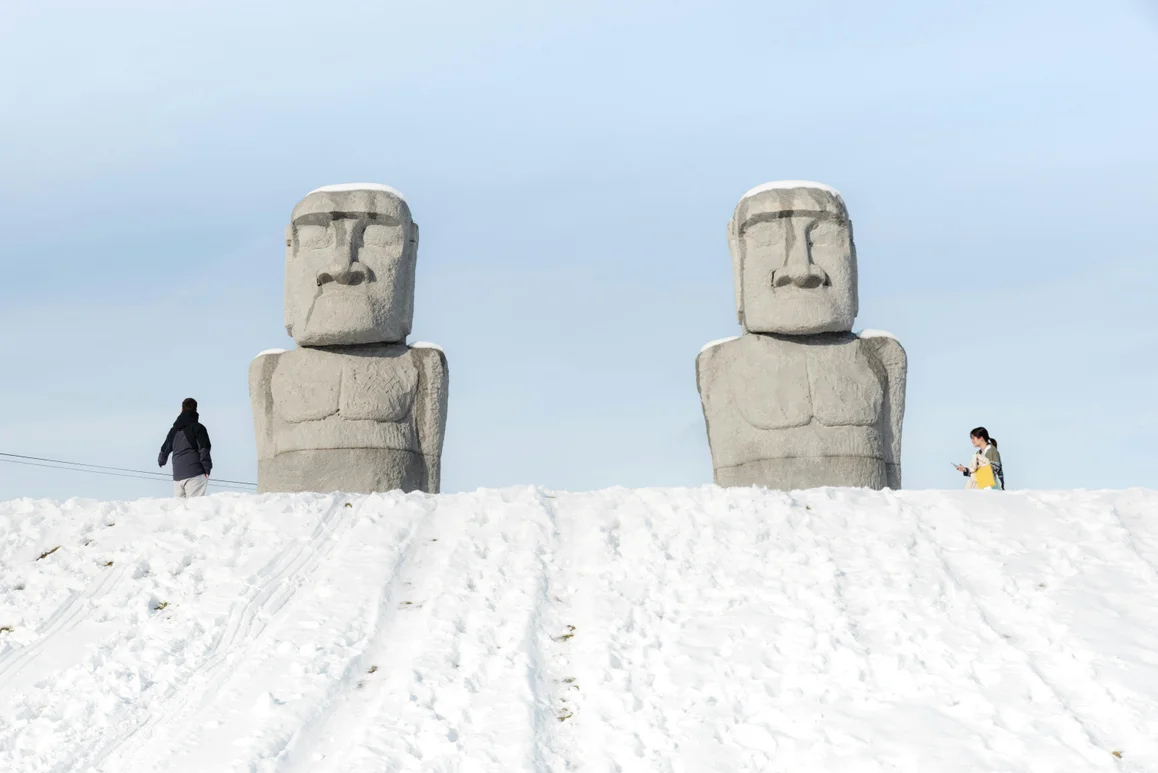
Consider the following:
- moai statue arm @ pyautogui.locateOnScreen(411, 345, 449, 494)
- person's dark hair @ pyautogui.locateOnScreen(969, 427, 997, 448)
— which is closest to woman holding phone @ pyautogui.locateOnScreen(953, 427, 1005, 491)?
person's dark hair @ pyautogui.locateOnScreen(969, 427, 997, 448)

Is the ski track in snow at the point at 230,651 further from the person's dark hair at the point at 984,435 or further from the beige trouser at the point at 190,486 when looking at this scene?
the person's dark hair at the point at 984,435

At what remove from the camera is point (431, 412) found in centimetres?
1104

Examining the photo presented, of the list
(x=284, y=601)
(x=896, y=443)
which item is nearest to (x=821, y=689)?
(x=284, y=601)

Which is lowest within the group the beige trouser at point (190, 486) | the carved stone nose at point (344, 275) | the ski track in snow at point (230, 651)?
the ski track in snow at point (230, 651)

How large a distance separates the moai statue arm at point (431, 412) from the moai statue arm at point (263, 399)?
3.87 feet

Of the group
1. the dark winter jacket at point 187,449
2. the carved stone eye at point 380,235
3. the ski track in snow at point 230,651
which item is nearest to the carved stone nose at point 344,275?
the carved stone eye at point 380,235

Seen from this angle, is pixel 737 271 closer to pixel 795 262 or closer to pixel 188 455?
pixel 795 262

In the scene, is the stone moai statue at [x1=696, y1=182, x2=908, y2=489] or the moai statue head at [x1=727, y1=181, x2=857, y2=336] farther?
the moai statue head at [x1=727, y1=181, x2=857, y2=336]

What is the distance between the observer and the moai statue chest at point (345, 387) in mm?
10914

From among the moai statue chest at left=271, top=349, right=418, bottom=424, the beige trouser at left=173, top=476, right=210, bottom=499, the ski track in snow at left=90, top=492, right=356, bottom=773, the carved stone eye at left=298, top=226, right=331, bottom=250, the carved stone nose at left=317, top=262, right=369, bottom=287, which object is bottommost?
the ski track in snow at left=90, top=492, right=356, bottom=773

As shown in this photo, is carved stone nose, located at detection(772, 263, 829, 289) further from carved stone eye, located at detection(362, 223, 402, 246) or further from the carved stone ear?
carved stone eye, located at detection(362, 223, 402, 246)

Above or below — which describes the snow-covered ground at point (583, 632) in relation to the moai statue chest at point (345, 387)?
below

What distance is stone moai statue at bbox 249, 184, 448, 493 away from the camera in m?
10.8

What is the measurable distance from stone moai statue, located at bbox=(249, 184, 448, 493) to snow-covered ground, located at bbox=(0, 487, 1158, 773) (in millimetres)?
1477
